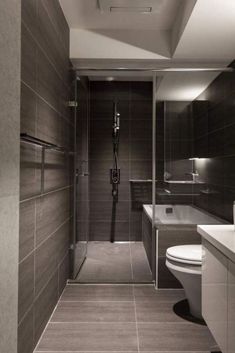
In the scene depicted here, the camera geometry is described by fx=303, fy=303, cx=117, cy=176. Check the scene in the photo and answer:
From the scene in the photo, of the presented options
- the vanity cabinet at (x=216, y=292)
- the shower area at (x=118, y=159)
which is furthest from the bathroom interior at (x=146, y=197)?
the shower area at (x=118, y=159)

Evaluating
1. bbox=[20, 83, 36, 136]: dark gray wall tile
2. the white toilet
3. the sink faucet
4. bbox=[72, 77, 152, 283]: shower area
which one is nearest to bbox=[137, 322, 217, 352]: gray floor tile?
the white toilet

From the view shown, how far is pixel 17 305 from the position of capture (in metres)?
1.58

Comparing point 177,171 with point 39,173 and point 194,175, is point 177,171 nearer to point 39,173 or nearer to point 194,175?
point 194,175

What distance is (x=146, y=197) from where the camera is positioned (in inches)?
176

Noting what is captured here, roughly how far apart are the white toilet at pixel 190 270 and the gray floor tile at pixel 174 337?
165mm

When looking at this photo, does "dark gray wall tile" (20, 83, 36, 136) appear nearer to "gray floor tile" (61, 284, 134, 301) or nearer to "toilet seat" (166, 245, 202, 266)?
"toilet seat" (166, 245, 202, 266)

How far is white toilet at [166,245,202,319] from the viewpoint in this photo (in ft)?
7.36

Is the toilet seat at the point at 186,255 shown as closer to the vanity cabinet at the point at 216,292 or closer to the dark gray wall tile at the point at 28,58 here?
the vanity cabinet at the point at 216,292

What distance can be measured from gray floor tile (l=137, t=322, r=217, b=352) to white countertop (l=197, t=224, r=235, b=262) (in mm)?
765

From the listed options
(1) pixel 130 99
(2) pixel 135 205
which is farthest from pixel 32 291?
(1) pixel 130 99

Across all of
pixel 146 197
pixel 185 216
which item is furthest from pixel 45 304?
pixel 146 197

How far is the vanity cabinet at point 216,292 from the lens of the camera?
152 centimetres

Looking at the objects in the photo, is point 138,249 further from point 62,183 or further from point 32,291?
point 32,291

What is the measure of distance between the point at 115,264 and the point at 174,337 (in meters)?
1.61
